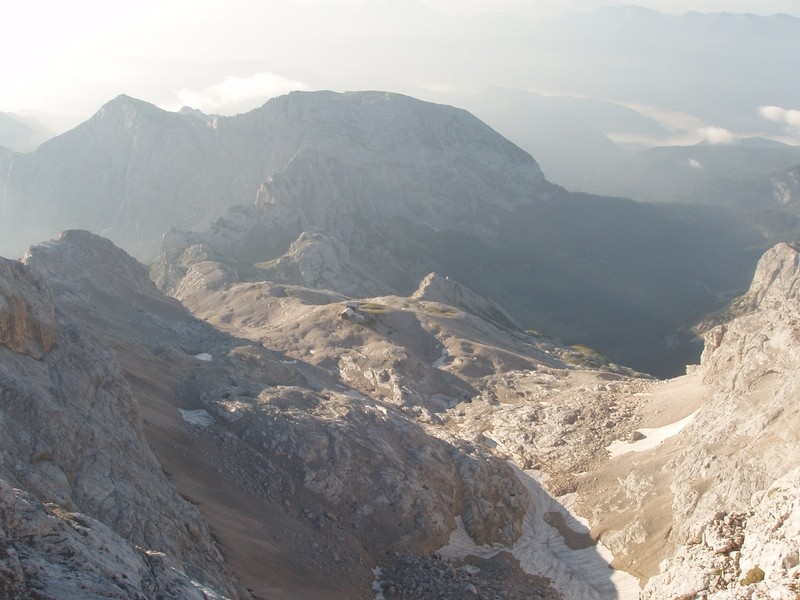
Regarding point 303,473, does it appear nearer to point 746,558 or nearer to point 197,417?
point 197,417

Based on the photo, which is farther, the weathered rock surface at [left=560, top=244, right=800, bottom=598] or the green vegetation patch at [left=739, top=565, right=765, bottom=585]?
the weathered rock surface at [left=560, top=244, right=800, bottom=598]

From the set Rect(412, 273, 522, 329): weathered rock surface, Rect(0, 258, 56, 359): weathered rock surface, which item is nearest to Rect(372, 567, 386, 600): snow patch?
Rect(0, 258, 56, 359): weathered rock surface

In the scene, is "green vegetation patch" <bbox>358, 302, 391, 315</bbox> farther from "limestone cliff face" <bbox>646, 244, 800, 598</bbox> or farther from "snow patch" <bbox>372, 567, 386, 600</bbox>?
"snow patch" <bbox>372, 567, 386, 600</bbox>

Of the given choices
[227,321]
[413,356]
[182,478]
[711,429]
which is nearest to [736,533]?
[182,478]

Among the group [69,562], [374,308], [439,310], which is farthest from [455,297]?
[69,562]

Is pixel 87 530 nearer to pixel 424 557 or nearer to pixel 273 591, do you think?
pixel 273 591

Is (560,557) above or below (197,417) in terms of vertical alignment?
below
